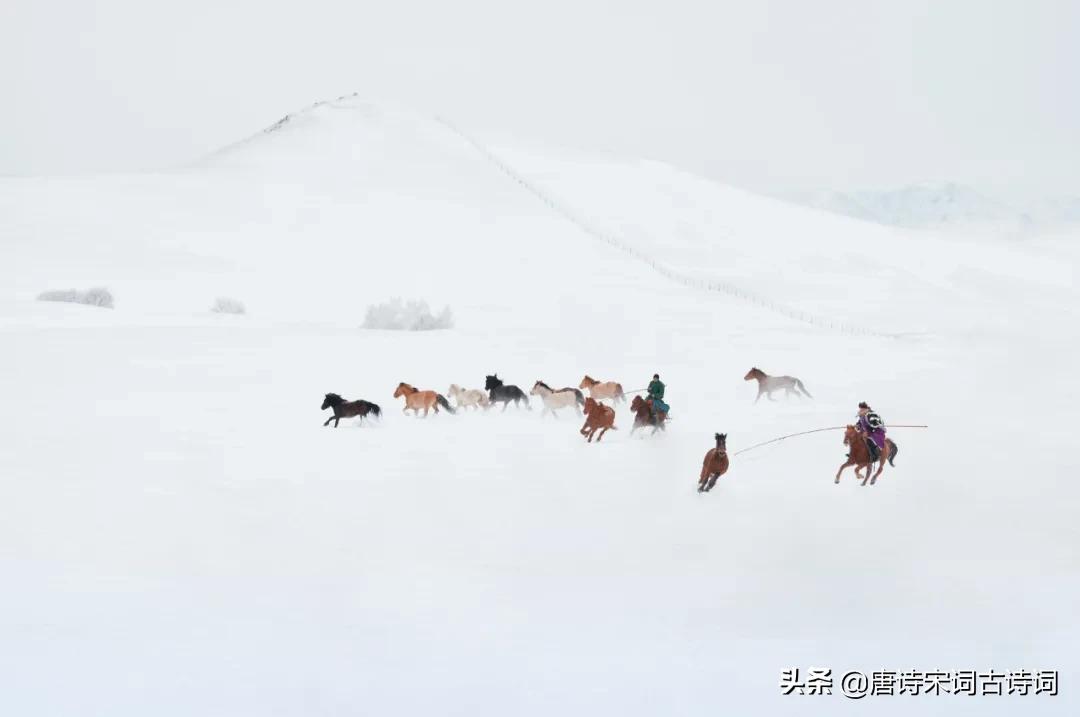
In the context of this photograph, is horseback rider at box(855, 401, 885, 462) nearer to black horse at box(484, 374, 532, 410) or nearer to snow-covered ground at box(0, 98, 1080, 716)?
snow-covered ground at box(0, 98, 1080, 716)

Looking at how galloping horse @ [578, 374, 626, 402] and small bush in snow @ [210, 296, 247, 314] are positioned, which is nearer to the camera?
galloping horse @ [578, 374, 626, 402]

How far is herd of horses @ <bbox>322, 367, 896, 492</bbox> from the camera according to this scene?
1080 cm

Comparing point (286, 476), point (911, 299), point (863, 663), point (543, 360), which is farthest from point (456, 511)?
point (911, 299)

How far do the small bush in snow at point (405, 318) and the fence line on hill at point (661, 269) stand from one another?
15.8 metres

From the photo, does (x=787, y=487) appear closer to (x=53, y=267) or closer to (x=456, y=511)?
(x=456, y=511)

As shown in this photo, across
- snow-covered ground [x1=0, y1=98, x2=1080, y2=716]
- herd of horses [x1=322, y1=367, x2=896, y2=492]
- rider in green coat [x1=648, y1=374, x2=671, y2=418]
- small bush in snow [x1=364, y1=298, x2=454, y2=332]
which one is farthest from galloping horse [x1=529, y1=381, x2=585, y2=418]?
small bush in snow [x1=364, y1=298, x2=454, y2=332]

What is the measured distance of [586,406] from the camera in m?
13.4

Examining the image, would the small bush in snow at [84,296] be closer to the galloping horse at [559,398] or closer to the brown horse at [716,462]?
the galloping horse at [559,398]

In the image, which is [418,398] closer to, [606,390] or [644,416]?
[606,390]

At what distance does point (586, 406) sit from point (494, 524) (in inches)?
172

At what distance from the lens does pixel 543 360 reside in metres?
22.4

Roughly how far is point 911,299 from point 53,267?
142 ft

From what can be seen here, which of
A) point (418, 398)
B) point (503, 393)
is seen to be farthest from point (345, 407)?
point (503, 393)

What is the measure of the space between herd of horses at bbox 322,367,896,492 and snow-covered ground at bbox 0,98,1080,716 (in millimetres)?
355
